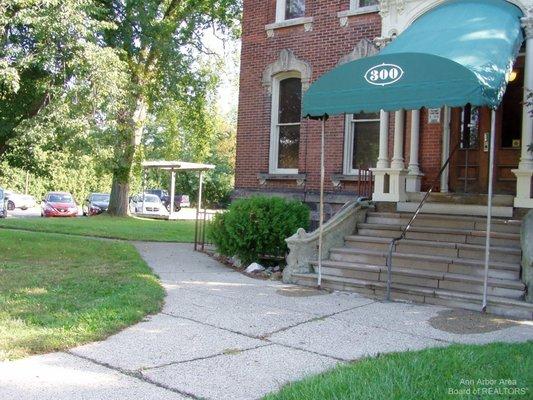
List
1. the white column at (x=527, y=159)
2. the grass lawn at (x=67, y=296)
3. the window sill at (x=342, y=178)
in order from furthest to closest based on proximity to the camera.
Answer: the window sill at (x=342, y=178)
the white column at (x=527, y=159)
the grass lawn at (x=67, y=296)

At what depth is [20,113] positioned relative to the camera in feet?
38.9

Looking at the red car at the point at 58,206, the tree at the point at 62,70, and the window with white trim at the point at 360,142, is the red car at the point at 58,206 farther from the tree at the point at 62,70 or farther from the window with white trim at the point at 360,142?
the window with white trim at the point at 360,142

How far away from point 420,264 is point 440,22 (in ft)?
11.9

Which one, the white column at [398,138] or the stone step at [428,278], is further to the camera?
the white column at [398,138]

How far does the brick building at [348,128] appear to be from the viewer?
10.1 m

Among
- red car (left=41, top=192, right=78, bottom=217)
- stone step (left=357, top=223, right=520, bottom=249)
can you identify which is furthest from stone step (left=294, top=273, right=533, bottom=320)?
red car (left=41, top=192, right=78, bottom=217)

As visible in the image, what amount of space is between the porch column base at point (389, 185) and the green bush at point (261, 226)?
1.37 meters

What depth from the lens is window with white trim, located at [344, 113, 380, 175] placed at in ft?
38.7

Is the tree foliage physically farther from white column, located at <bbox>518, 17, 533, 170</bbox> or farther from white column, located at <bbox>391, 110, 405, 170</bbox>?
white column, located at <bbox>518, 17, 533, 170</bbox>

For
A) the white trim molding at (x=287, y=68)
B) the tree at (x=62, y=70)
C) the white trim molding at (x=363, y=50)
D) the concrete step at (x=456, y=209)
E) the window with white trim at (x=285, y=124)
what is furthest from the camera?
the window with white trim at (x=285, y=124)

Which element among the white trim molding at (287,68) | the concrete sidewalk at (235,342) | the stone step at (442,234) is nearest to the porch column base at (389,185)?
the stone step at (442,234)

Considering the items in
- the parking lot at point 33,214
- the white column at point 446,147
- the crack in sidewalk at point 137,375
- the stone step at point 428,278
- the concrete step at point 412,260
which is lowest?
the parking lot at point 33,214

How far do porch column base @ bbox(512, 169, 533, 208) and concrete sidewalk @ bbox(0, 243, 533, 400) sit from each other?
Result: 243 cm

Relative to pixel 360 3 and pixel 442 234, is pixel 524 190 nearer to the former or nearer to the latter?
pixel 442 234
